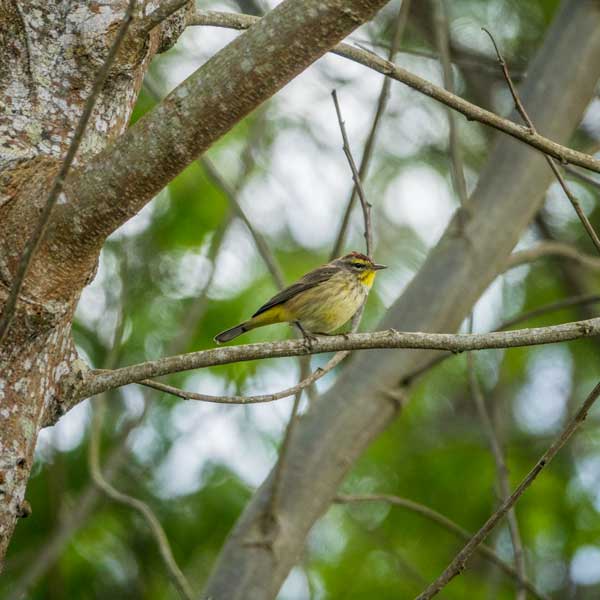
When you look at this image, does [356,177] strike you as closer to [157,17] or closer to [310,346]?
[310,346]

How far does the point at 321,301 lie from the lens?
651 centimetres

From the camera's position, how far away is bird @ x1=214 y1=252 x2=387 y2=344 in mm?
6320

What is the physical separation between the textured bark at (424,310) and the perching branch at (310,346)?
1945mm

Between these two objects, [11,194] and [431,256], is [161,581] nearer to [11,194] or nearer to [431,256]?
[431,256]

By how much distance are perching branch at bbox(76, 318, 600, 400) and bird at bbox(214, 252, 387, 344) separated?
119 inches

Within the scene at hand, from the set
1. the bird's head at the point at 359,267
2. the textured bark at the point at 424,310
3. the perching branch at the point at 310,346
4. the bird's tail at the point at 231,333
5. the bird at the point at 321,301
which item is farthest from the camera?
the bird's head at the point at 359,267

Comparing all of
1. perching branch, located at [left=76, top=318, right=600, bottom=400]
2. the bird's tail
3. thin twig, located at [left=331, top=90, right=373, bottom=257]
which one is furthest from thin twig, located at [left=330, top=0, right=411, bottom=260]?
the bird's tail

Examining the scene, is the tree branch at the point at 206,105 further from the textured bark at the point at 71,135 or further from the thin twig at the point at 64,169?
the thin twig at the point at 64,169

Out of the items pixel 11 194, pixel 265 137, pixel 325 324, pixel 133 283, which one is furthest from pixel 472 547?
pixel 265 137

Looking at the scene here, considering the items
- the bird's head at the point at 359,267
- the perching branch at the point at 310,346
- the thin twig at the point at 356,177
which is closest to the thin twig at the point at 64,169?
the perching branch at the point at 310,346

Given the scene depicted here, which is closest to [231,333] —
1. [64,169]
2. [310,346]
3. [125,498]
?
[125,498]

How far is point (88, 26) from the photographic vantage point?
122 inches

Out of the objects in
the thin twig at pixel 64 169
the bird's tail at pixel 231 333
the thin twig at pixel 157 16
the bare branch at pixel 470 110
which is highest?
the bird's tail at pixel 231 333

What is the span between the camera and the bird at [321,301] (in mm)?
6320
